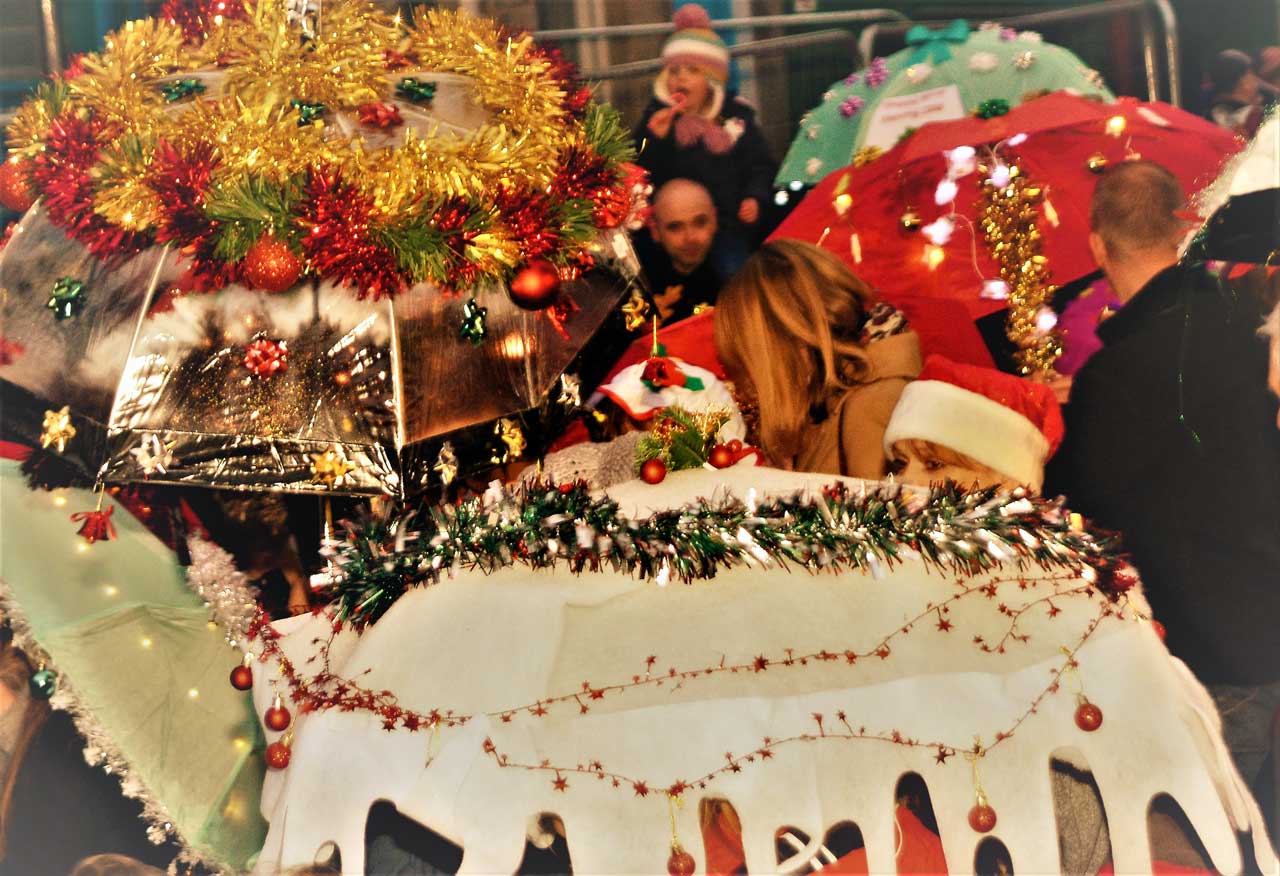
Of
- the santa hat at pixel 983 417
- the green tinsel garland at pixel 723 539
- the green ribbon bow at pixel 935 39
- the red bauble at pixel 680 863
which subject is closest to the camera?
the red bauble at pixel 680 863

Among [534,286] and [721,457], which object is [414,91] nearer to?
[534,286]

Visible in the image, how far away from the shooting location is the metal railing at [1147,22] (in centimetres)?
214

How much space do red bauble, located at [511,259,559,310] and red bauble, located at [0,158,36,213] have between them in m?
0.94

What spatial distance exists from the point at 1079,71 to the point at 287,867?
2044 millimetres

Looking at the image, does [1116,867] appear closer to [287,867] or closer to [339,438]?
[287,867]

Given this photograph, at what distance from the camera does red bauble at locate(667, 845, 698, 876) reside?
1706 millimetres

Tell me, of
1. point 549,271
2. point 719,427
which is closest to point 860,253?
point 719,427

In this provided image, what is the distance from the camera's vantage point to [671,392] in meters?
2.15

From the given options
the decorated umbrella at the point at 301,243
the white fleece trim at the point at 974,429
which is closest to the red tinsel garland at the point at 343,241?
the decorated umbrella at the point at 301,243

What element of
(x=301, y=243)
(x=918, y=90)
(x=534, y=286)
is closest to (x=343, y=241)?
(x=301, y=243)

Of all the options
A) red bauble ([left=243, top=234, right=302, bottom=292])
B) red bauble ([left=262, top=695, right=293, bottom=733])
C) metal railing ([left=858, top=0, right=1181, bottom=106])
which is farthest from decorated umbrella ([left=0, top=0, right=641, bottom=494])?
metal railing ([left=858, top=0, right=1181, bottom=106])

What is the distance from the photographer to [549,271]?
82.5 inches

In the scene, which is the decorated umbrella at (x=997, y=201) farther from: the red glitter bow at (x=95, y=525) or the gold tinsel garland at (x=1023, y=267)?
the red glitter bow at (x=95, y=525)

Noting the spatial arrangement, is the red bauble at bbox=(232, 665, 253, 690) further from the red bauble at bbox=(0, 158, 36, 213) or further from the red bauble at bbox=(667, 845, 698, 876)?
the red bauble at bbox=(0, 158, 36, 213)
